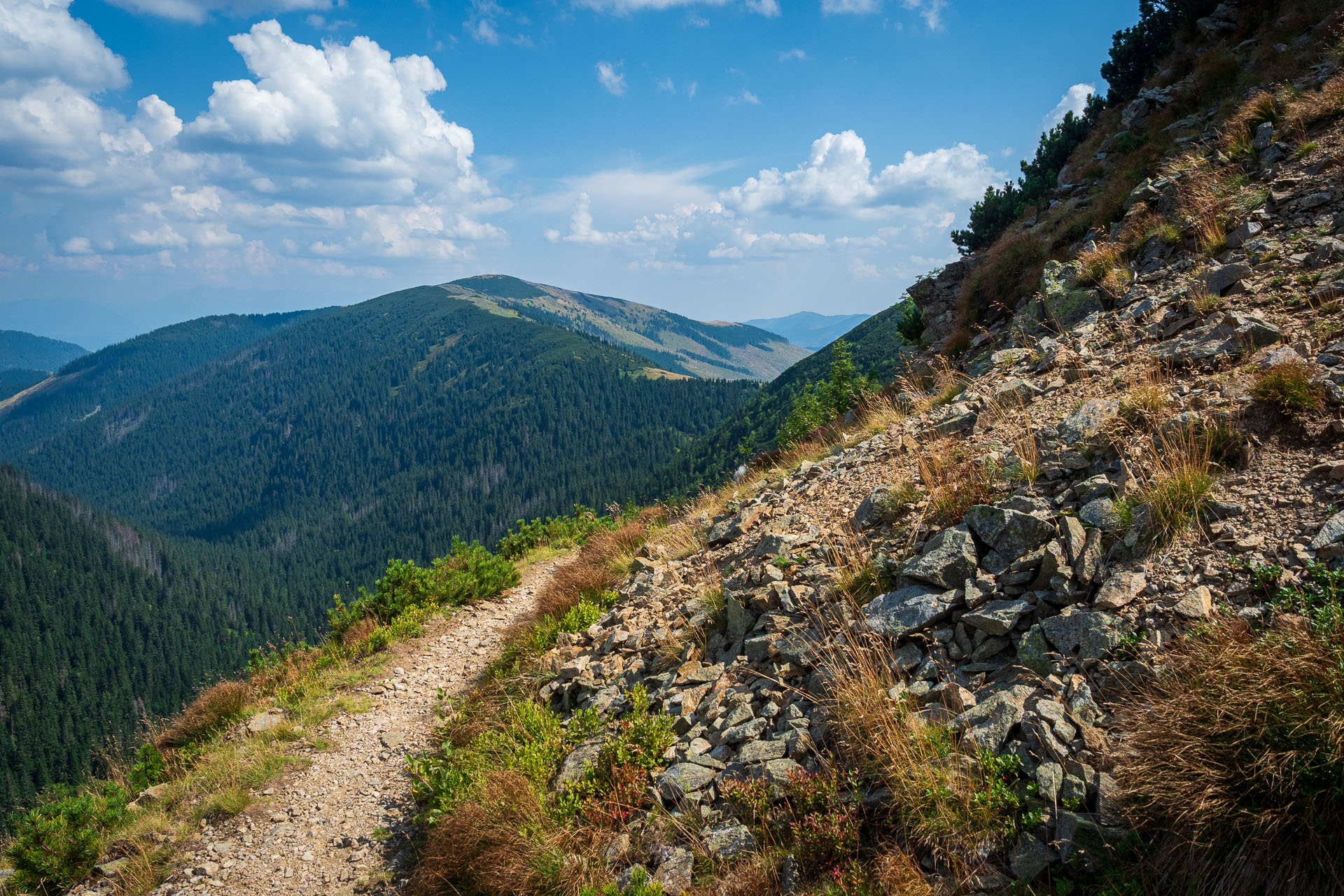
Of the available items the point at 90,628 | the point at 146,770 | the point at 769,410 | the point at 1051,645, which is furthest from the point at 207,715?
the point at 90,628

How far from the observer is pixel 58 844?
7.73 meters

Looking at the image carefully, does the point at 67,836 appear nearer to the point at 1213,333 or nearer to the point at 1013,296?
the point at 1213,333

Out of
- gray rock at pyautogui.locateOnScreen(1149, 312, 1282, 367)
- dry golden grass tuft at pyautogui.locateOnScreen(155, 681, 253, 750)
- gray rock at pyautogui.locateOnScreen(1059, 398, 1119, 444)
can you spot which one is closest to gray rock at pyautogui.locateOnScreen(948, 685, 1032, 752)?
gray rock at pyautogui.locateOnScreen(1059, 398, 1119, 444)

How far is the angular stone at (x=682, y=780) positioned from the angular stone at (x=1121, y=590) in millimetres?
3421

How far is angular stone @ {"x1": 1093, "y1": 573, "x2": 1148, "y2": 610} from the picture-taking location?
446cm

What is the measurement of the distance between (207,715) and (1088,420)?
46.5 ft

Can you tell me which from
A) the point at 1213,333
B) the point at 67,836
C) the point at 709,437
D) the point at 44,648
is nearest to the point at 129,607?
the point at 44,648

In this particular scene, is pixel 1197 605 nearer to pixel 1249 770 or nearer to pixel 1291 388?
pixel 1249 770

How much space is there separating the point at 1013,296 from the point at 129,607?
8747 inches

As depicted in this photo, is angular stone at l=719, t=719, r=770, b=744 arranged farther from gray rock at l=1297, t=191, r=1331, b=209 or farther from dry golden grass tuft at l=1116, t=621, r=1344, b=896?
gray rock at l=1297, t=191, r=1331, b=209

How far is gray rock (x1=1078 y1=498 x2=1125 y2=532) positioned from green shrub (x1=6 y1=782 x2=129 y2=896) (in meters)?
11.9

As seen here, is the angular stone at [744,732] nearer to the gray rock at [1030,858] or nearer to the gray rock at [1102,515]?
the gray rock at [1030,858]

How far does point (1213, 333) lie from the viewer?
23.7ft

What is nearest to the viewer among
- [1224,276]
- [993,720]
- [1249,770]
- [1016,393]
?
[1249,770]
